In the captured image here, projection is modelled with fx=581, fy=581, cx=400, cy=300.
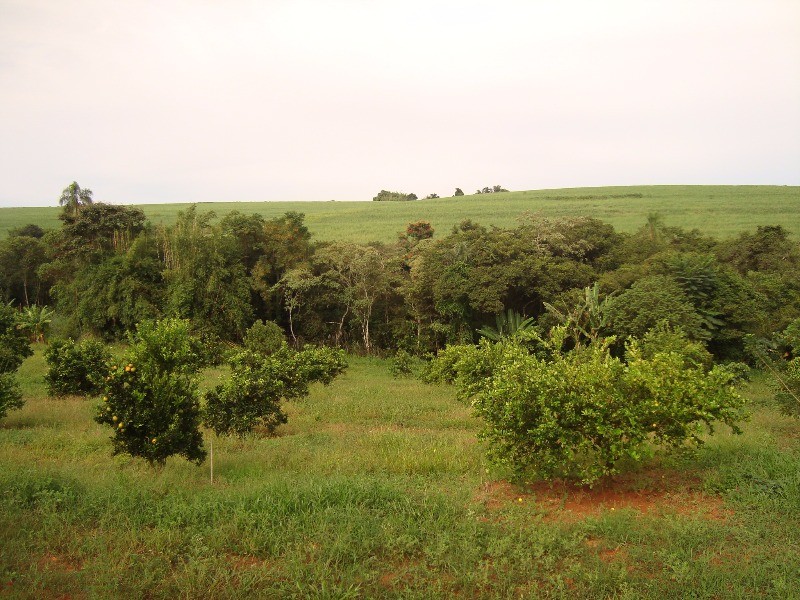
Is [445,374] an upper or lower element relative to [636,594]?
lower

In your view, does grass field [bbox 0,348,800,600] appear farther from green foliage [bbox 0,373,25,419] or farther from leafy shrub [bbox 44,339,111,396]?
leafy shrub [bbox 44,339,111,396]

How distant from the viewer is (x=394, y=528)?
19.9ft

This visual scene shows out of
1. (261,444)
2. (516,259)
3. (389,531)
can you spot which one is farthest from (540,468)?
(516,259)

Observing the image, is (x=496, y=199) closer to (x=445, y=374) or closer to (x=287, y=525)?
(x=445, y=374)

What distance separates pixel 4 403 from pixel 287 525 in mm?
9644

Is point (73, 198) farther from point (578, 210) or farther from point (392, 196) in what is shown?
point (392, 196)

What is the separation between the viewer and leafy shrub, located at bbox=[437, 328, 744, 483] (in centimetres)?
711

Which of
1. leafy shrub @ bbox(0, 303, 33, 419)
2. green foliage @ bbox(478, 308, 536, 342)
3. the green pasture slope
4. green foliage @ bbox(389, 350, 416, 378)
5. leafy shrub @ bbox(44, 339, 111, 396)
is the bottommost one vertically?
green foliage @ bbox(389, 350, 416, 378)

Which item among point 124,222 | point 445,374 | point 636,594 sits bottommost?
point 445,374

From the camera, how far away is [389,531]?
602 cm

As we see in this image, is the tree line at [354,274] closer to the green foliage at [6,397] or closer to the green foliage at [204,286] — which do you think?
the green foliage at [204,286]

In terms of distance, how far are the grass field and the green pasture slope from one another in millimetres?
37450

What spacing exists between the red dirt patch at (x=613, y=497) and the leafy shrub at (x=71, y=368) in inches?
517

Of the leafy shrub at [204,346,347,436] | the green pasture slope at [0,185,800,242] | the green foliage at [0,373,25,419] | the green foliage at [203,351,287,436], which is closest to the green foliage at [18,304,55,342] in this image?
the green foliage at [0,373,25,419]
